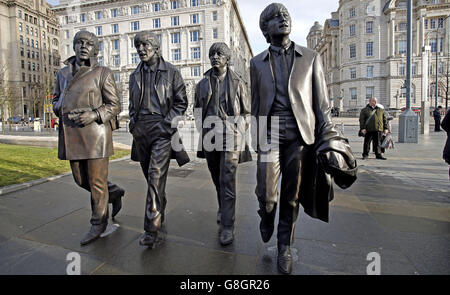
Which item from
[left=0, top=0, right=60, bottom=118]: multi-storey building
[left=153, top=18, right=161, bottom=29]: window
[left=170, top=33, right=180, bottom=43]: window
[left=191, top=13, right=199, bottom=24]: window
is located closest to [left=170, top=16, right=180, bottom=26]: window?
[left=170, top=33, right=180, bottom=43]: window

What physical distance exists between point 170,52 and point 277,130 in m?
62.6

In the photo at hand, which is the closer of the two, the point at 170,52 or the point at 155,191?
the point at 155,191

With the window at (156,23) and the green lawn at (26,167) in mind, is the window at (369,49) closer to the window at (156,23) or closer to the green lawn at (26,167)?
the window at (156,23)

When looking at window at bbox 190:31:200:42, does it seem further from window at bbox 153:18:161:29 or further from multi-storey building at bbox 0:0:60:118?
multi-storey building at bbox 0:0:60:118

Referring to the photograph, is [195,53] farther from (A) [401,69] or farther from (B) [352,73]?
(A) [401,69]

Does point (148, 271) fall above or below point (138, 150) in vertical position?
below

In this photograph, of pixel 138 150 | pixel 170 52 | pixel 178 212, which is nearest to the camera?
pixel 138 150

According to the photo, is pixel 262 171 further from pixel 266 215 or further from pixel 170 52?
pixel 170 52

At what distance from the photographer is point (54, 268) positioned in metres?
2.59

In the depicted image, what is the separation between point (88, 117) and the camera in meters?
2.97

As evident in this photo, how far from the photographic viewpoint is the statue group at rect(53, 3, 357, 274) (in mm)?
2500

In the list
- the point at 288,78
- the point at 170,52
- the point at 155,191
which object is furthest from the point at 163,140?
the point at 170,52

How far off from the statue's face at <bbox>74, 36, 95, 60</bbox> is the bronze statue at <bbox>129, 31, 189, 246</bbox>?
0.49 metres

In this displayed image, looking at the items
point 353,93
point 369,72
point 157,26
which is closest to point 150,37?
point 157,26
